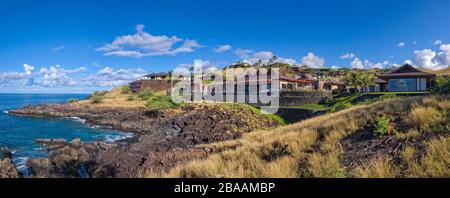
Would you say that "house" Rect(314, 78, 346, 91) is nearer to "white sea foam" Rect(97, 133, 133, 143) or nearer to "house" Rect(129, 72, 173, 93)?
"white sea foam" Rect(97, 133, 133, 143)

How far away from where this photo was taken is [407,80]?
160ft

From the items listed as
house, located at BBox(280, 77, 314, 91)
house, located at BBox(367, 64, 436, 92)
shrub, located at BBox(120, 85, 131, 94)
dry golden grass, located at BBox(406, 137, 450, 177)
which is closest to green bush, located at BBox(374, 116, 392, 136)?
dry golden grass, located at BBox(406, 137, 450, 177)

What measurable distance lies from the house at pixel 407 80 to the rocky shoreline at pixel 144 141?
22671 mm

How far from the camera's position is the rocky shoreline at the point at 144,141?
11.7 m

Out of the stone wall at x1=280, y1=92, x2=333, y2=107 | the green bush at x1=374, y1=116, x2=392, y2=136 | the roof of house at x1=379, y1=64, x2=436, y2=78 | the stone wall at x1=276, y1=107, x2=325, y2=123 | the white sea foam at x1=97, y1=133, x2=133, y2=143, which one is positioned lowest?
the white sea foam at x1=97, y1=133, x2=133, y2=143

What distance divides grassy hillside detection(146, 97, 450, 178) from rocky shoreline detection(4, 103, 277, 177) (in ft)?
10.2

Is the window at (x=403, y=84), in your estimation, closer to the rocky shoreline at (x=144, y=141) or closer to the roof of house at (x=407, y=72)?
the roof of house at (x=407, y=72)

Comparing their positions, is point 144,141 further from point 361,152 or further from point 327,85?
point 327,85

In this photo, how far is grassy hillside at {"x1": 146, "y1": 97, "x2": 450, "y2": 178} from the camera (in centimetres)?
705

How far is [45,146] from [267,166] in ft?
83.3

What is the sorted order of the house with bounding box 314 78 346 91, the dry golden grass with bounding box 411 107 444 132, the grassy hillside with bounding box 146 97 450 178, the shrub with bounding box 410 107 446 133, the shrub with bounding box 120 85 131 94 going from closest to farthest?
the grassy hillside with bounding box 146 97 450 178
the shrub with bounding box 410 107 446 133
the dry golden grass with bounding box 411 107 444 132
the house with bounding box 314 78 346 91
the shrub with bounding box 120 85 131 94

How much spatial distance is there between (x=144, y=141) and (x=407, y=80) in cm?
3898
